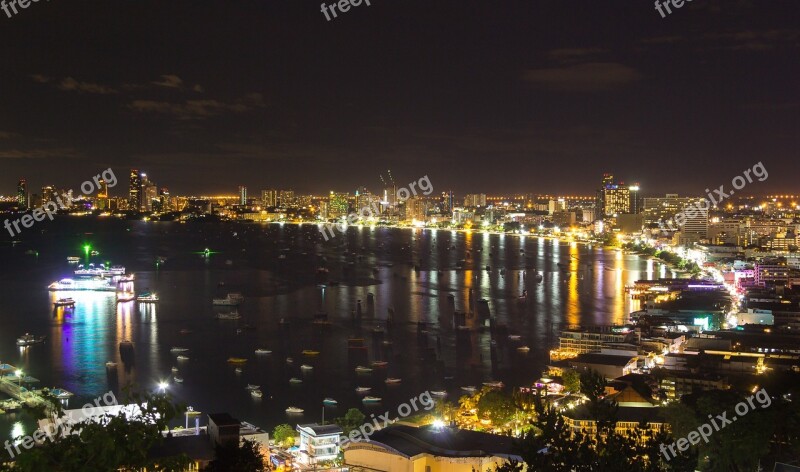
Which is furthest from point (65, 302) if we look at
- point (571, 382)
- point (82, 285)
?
point (571, 382)

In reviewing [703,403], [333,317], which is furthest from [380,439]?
[333,317]

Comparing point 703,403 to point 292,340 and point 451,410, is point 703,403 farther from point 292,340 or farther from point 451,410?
point 292,340

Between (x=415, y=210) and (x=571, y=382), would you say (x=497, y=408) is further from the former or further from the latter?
(x=415, y=210)

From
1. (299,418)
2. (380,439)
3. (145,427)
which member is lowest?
(299,418)

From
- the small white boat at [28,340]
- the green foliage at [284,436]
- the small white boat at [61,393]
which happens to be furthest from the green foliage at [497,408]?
the small white boat at [28,340]

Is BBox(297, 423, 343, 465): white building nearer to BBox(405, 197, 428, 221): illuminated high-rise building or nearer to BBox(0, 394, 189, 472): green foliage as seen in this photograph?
BBox(0, 394, 189, 472): green foliage
